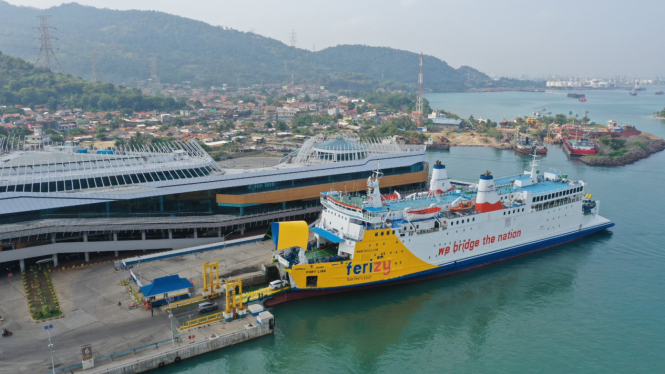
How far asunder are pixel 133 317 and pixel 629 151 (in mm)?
79455

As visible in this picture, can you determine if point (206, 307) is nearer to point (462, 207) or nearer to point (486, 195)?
point (462, 207)

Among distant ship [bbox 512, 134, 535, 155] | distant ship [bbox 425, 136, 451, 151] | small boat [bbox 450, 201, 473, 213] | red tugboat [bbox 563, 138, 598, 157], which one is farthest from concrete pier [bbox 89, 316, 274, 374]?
red tugboat [bbox 563, 138, 598, 157]

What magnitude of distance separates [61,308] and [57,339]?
315 cm

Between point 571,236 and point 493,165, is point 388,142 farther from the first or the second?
point 493,165

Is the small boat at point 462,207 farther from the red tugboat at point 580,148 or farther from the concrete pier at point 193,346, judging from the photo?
the red tugboat at point 580,148

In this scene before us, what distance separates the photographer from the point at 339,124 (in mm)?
111688

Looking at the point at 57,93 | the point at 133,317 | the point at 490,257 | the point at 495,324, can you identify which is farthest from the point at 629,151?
the point at 57,93

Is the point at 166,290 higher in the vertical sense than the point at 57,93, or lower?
lower

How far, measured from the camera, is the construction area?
1969cm

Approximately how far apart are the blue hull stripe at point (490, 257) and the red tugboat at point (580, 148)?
147 feet

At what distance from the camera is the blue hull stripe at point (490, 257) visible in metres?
27.8

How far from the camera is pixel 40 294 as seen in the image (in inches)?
979

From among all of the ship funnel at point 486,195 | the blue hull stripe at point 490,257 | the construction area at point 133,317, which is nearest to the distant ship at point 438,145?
the blue hull stripe at point 490,257

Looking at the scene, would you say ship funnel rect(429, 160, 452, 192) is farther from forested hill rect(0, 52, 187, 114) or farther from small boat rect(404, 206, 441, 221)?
forested hill rect(0, 52, 187, 114)
